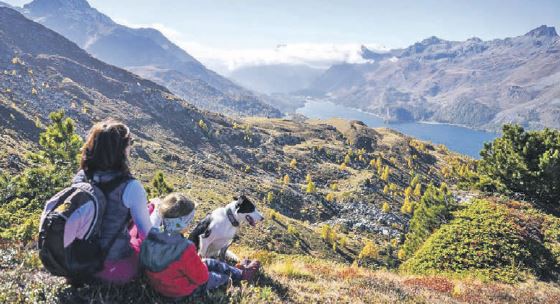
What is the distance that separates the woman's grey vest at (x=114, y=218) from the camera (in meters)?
6.28

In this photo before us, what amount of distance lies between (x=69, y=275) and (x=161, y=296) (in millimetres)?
1544

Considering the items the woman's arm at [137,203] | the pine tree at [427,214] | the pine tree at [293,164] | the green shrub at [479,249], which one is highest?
the woman's arm at [137,203]

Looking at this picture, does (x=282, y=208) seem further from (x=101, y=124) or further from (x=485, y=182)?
(x=101, y=124)

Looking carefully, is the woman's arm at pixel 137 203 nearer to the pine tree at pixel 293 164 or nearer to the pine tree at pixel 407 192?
the pine tree at pixel 293 164

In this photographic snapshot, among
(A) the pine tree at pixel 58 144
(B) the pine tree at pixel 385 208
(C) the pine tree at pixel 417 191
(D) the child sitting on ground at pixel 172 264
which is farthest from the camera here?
(C) the pine tree at pixel 417 191

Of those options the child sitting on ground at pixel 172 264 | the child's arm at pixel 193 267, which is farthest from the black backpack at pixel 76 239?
the child's arm at pixel 193 267

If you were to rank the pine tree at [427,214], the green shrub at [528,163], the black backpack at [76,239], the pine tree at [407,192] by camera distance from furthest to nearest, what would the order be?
the pine tree at [407,192] → the pine tree at [427,214] → the green shrub at [528,163] → the black backpack at [76,239]

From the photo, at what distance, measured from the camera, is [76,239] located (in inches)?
233

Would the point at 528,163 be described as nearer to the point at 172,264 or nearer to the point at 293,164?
the point at 172,264

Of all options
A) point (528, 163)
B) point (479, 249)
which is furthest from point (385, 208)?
point (479, 249)

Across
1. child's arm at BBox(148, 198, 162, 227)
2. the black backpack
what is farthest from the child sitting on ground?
child's arm at BBox(148, 198, 162, 227)

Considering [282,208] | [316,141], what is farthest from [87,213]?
[316,141]

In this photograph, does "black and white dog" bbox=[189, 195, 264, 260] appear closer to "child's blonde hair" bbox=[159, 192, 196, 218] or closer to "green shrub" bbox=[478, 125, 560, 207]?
"child's blonde hair" bbox=[159, 192, 196, 218]

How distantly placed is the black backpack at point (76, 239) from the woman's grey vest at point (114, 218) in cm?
7
